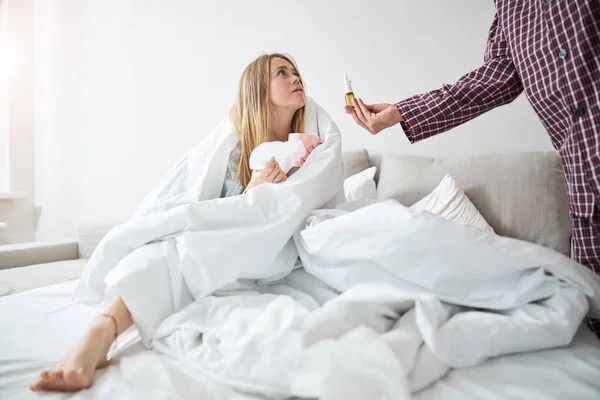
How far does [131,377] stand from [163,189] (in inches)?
26.6

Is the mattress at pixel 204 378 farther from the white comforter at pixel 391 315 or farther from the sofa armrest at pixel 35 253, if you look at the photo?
the sofa armrest at pixel 35 253

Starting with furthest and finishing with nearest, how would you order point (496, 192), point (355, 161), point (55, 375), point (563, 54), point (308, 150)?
1. point (355, 161)
2. point (496, 192)
3. point (308, 150)
4. point (563, 54)
5. point (55, 375)

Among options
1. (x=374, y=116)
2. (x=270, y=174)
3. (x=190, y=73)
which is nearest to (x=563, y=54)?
(x=374, y=116)

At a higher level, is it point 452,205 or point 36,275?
point 452,205

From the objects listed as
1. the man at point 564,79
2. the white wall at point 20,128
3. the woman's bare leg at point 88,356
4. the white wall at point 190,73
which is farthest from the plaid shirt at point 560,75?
the white wall at point 20,128

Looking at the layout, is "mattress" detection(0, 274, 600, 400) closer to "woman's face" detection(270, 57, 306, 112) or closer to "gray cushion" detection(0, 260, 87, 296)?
"gray cushion" detection(0, 260, 87, 296)

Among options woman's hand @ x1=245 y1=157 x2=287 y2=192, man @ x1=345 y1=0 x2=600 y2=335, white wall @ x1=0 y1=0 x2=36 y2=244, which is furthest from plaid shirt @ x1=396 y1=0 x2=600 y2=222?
white wall @ x1=0 y1=0 x2=36 y2=244

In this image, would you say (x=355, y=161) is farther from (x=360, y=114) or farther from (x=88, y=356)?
(x=88, y=356)

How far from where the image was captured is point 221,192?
1.30 metres

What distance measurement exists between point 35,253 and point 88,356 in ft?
4.90

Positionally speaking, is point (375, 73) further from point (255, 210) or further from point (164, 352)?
point (164, 352)

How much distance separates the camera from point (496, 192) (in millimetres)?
1378

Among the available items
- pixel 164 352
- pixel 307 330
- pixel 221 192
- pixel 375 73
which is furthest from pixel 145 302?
pixel 375 73

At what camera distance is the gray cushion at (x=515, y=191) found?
130 centimetres
